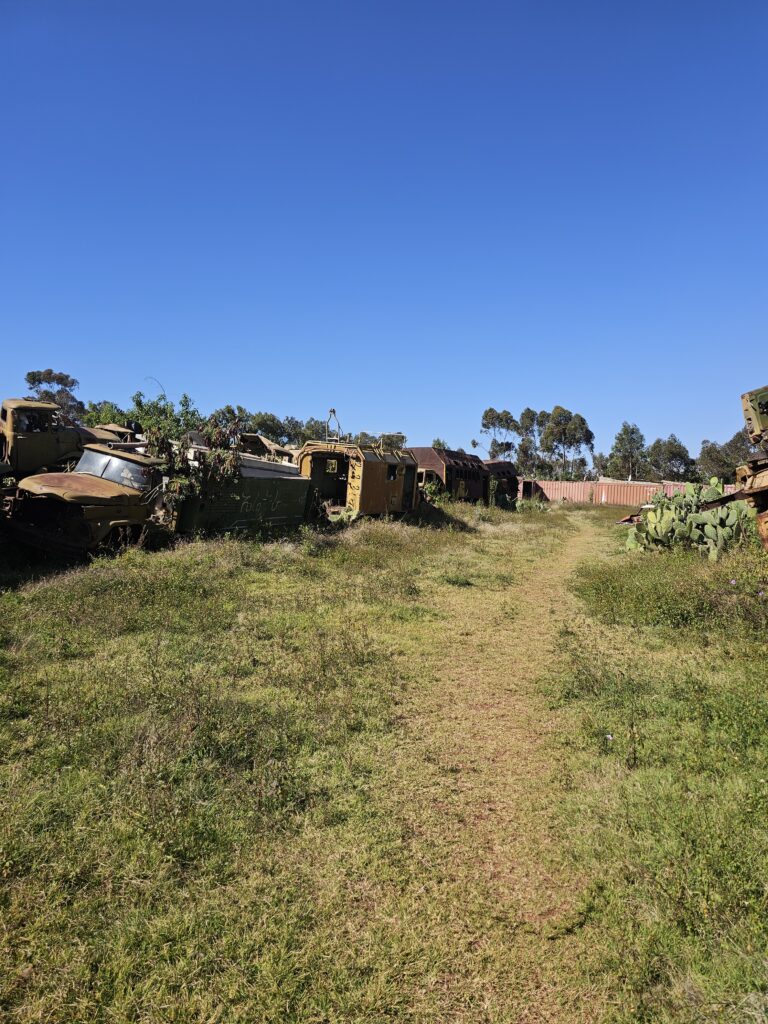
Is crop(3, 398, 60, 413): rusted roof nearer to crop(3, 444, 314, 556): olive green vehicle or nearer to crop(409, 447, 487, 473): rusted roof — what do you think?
crop(3, 444, 314, 556): olive green vehicle

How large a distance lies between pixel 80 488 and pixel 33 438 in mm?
3351

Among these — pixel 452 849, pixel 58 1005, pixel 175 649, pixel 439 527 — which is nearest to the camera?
pixel 58 1005

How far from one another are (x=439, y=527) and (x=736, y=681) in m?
14.2

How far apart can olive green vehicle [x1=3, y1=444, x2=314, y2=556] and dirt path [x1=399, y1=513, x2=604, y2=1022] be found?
622 cm

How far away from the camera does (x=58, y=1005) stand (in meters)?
2.47

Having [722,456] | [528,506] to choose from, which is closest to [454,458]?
[528,506]

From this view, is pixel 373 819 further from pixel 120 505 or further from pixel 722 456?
pixel 722 456

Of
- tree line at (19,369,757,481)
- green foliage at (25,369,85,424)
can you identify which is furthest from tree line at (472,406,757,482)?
green foliage at (25,369,85,424)

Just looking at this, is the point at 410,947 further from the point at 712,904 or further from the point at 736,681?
the point at 736,681

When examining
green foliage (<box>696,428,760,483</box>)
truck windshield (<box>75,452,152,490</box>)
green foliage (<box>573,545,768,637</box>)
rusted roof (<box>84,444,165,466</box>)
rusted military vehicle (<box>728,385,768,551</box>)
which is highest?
green foliage (<box>696,428,760,483</box>)

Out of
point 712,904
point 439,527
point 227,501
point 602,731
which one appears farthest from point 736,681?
point 439,527

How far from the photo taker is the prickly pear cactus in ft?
39.8

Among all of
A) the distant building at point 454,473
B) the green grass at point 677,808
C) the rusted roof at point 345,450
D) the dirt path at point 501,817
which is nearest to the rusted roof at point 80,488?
the dirt path at point 501,817

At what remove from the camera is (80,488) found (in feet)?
32.8
